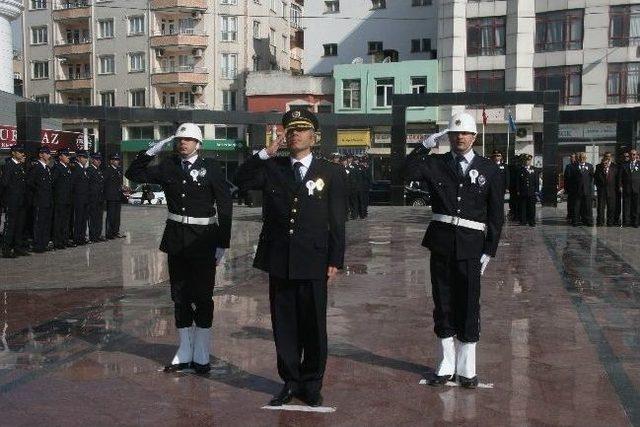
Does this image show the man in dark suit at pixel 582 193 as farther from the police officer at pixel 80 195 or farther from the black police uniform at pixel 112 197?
the police officer at pixel 80 195

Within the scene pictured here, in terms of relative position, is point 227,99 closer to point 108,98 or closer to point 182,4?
point 182,4

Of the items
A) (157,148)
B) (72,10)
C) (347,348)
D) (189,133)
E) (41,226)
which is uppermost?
(72,10)

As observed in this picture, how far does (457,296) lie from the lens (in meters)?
5.77

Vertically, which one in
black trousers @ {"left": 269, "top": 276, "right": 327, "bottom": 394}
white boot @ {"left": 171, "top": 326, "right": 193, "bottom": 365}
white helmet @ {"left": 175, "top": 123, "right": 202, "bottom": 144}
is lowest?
white boot @ {"left": 171, "top": 326, "right": 193, "bottom": 365}

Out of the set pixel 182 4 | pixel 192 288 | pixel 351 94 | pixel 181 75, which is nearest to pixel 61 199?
pixel 192 288

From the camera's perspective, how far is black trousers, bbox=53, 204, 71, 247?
49.9ft

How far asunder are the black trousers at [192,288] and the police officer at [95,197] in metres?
10.9

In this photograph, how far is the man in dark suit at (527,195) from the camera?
19.6 meters

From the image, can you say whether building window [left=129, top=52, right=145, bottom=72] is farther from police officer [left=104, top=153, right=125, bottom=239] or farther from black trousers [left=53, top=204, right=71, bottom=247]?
black trousers [left=53, top=204, right=71, bottom=247]

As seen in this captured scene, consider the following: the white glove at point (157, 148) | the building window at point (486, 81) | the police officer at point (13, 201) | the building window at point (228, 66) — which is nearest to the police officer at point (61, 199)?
the police officer at point (13, 201)

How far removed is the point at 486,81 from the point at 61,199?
33.4 metres

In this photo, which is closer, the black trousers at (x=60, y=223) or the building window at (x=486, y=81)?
the black trousers at (x=60, y=223)

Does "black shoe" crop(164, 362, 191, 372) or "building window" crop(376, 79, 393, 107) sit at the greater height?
"building window" crop(376, 79, 393, 107)

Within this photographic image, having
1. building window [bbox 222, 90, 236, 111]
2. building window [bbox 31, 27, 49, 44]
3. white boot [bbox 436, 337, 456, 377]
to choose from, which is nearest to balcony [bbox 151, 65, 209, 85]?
building window [bbox 222, 90, 236, 111]
